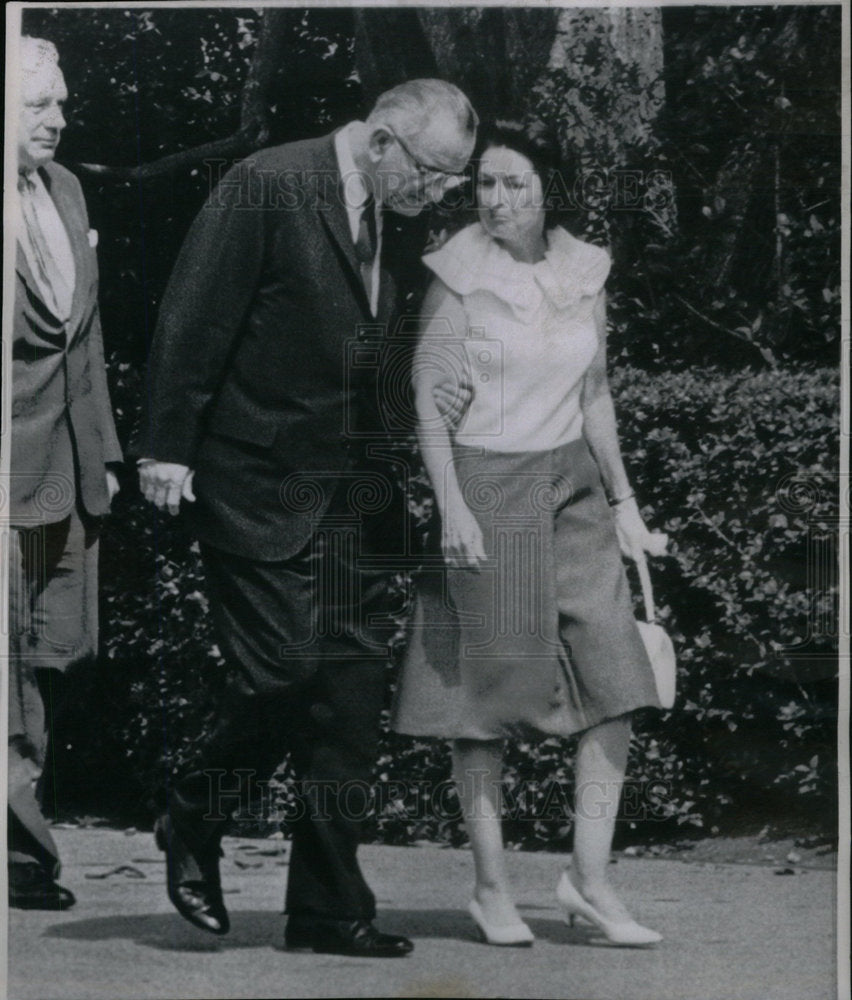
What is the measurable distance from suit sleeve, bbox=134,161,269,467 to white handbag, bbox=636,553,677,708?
164 centimetres

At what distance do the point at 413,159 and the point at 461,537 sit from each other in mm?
1317

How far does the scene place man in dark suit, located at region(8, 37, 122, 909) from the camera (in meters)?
5.22

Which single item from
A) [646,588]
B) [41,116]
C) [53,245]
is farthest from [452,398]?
[41,116]

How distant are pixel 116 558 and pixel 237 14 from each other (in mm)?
1967

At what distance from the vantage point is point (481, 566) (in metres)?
5.12

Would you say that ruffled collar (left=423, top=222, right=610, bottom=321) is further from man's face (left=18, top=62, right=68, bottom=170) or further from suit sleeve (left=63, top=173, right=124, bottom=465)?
man's face (left=18, top=62, right=68, bottom=170)

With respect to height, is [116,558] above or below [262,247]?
below

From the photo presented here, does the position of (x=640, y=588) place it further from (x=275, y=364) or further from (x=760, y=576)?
(x=275, y=364)

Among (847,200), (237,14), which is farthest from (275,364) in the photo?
(847,200)

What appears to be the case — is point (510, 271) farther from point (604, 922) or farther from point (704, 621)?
point (604, 922)

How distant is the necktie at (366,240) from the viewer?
201 inches

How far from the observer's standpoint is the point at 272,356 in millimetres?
5062

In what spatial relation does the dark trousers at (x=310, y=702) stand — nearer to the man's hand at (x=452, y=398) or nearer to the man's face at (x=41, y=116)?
the man's hand at (x=452, y=398)

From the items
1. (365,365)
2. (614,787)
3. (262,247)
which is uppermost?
(262,247)
